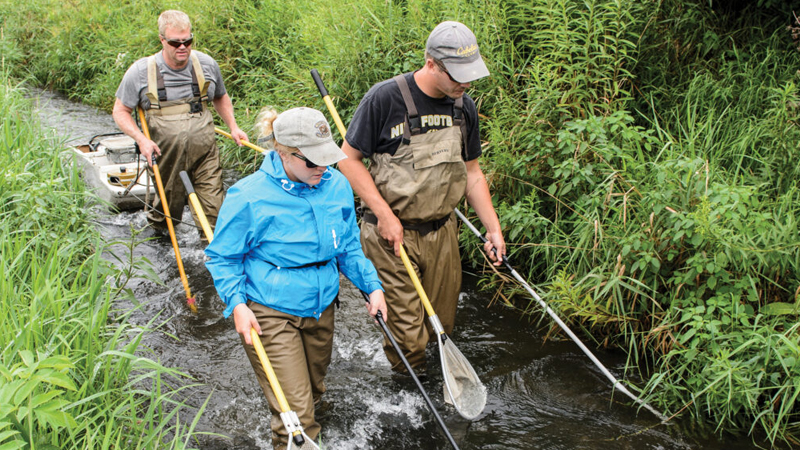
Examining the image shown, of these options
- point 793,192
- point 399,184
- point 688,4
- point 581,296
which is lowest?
point 581,296

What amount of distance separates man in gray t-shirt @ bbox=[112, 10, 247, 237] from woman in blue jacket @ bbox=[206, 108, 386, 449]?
2.53 m

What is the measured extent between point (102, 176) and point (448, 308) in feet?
15.9

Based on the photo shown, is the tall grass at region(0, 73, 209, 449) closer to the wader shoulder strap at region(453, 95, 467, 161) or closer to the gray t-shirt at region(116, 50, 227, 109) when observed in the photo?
the gray t-shirt at region(116, 50, 227, 109)

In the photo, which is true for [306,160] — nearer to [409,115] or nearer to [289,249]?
[289,249]

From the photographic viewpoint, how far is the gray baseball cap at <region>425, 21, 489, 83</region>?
346 centimetres

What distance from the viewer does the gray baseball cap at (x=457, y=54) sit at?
346 cm

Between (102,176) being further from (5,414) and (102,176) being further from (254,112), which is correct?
(5,414)

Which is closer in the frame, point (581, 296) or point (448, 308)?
point (448, 308)

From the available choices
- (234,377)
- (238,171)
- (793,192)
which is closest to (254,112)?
(238,171)

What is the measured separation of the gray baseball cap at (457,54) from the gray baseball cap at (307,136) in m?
0.87

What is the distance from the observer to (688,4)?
596cm

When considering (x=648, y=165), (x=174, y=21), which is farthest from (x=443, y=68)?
(x=174, y=21)

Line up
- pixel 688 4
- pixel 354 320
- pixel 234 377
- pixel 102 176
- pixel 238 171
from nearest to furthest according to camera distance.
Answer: pixel 234 377
pixel 354 320
pixel 688 4
pixel 102 176
pixel 238 171

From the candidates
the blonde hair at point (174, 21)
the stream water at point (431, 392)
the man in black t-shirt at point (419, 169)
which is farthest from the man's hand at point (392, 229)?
the blonde hair at point (174, 21)
